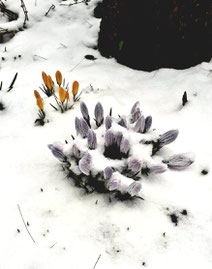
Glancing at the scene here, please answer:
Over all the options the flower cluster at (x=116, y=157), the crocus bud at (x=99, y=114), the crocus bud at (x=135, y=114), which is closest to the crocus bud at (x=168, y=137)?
the flower cluster at (x=116, y=157)

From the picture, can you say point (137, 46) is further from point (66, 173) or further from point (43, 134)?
point (66, 173)

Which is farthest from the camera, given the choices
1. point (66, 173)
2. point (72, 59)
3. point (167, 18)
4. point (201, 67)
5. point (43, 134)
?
point (72, 59)

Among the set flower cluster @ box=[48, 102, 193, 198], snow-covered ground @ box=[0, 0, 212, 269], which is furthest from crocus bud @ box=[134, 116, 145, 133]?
snow-covered ground @ box=[0, 0, 212, 269]

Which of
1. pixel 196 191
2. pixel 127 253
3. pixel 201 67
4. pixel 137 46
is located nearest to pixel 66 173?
pixel 127 253

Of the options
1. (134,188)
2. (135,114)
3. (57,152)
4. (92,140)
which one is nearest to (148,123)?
(135,114)

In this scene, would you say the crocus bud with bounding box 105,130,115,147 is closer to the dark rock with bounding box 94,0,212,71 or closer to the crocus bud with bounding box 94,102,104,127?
the crocus bud with bounding box 94,102,104,127
